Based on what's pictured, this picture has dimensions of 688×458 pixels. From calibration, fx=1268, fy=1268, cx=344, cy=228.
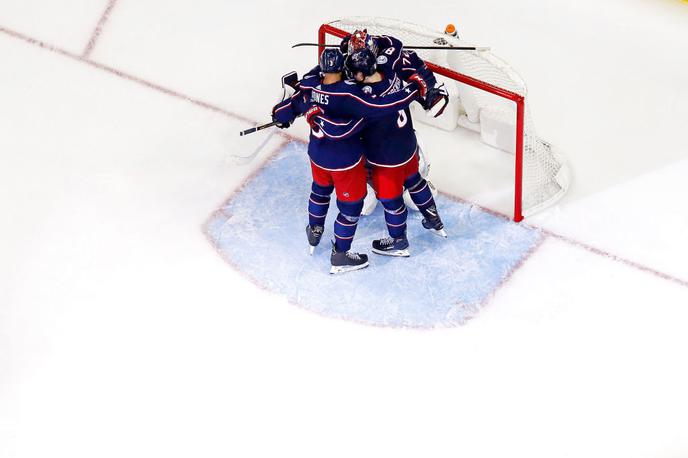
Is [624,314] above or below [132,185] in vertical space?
above

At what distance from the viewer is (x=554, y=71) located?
21.6 feet

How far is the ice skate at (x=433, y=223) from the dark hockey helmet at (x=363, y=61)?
92 centimetres

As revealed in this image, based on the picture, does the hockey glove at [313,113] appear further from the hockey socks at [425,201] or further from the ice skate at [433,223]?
the ice skate at [433,223]

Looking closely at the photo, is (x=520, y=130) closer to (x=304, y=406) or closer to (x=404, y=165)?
(x=404, y=165)

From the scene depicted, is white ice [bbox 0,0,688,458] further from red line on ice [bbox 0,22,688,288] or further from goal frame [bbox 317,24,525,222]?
goal frame [bbox 317,24,525,222]

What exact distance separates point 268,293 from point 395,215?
653 millimetres

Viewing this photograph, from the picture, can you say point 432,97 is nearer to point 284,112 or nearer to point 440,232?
point 284,112

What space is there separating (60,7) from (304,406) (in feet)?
10.3

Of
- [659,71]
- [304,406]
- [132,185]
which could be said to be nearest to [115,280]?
[132,185]

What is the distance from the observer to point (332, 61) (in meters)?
4.95

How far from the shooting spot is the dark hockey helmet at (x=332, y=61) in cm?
495

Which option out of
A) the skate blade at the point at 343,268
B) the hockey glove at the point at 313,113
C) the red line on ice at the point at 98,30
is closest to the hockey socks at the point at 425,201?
the skate blade at the point at 343,268

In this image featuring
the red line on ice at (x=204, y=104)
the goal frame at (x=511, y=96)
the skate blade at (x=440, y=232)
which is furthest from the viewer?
the skate blade at (x=440, y=232)

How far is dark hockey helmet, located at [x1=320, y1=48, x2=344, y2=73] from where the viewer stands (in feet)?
16.2
